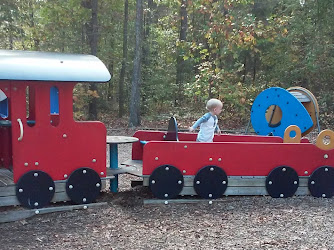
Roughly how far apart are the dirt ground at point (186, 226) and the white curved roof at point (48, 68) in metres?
1.67

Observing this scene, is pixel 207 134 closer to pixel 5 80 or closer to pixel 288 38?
pixel 5 80

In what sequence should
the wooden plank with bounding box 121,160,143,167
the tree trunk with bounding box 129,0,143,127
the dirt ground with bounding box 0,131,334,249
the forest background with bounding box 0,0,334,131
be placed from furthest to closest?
the tree trunk with bounding box 129,0,143,127 < the forest background with bounding box 0,0,334,131 < the wooden plank with bounding box 121,160,143,167 < the dirt ground with bounding box 0,131,334,249

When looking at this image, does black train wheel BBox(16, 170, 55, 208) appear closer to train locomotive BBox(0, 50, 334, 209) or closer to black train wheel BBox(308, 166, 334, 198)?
train locomotive BBox(0, 50, 334, 209)

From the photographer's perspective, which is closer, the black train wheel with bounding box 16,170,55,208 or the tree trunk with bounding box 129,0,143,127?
the black train wheel with bounding box 16,170,55,208

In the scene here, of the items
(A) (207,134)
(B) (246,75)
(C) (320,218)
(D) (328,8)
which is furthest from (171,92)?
(C) (320,218)

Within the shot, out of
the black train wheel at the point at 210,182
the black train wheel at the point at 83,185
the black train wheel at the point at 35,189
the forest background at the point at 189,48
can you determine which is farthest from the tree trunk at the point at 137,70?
the black train wheel at the point at 35,189

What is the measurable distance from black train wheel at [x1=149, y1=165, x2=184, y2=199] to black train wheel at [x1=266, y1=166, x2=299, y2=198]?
1.27m

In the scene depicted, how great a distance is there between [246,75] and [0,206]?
665 inches

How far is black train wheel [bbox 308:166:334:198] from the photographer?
→ 565cm

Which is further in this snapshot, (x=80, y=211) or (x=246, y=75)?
(x=246, y=75)

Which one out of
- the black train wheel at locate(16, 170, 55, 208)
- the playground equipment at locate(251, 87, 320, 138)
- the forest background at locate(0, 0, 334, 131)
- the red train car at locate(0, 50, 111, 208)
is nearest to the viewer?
the red train car at locate(0, 50, 111, 208)

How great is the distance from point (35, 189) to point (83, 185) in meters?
0.59

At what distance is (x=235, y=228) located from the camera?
4445mm

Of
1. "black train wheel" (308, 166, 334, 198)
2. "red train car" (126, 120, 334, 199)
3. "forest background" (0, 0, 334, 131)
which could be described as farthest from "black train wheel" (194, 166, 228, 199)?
"forest background" (0, 0, 334, 131)
